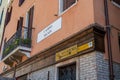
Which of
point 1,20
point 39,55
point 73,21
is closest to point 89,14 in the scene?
point 73,21

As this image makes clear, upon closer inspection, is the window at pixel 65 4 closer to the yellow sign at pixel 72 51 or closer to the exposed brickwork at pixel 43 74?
the yellow sign at pixel 72 51

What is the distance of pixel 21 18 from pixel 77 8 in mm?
6369

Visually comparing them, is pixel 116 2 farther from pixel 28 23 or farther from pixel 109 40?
pixel 28 23

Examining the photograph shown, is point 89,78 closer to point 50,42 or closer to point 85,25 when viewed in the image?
point 85,25

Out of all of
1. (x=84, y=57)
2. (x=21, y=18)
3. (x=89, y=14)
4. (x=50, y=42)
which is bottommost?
(x=84, y=57)

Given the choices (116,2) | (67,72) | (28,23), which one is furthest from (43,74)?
(28,23)

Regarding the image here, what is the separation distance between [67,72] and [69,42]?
108cm

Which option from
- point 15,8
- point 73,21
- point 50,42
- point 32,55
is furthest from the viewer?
point 15,8

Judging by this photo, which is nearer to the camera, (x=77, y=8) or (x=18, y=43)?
(x=77, y=8)

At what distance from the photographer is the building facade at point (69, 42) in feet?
23.0

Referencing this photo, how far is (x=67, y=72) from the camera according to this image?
7.98 metres

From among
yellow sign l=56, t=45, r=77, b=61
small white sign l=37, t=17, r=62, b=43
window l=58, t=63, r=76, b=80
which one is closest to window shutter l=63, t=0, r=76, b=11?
small white sign l=37, t=17, r=62, b=43

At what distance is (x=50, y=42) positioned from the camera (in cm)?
935

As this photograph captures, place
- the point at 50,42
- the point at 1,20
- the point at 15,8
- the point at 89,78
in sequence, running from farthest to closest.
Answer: the point at 1,20, the point at 15,8, the point at 50,42, the point at 89,78
